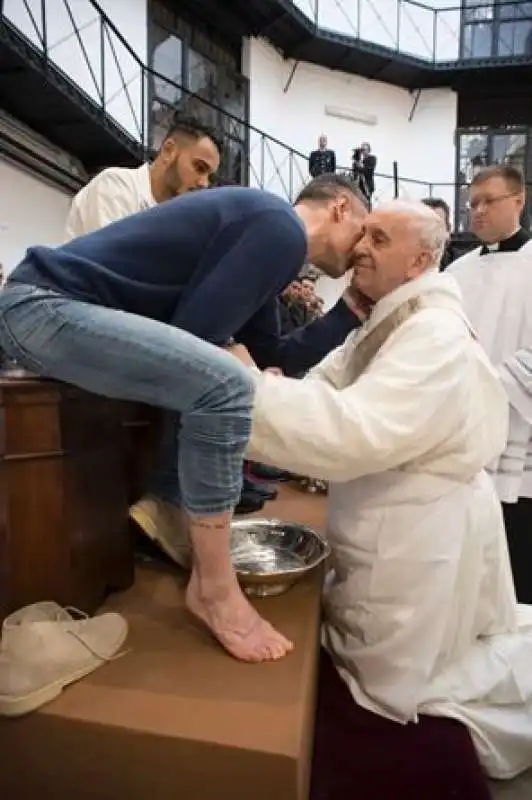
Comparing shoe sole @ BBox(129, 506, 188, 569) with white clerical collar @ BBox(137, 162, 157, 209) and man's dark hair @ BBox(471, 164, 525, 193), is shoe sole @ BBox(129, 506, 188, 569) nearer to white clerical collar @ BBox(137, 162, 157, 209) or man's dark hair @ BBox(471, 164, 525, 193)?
white clerical collar @ BBox(137, 162, 157, 209)

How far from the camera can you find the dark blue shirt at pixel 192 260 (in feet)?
5.37

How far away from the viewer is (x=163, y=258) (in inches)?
66.4

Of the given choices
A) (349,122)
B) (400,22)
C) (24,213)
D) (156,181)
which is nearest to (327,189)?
(156,181)

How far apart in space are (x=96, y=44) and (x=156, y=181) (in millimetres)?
5328

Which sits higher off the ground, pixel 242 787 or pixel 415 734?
pixel 242 787

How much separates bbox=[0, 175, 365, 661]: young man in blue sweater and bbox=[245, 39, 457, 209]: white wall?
917 centimetres

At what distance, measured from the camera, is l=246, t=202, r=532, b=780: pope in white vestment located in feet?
5.80

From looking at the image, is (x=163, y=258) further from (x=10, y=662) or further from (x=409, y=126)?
(x=409, y=126)

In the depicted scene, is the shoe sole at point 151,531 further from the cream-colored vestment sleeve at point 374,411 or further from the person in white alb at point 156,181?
the person in white alb at point 156,181

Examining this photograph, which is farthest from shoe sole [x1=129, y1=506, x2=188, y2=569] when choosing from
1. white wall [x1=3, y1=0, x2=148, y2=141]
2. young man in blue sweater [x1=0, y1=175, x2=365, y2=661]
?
white wall [x1=3, y1=0, x2=148, y2=141]

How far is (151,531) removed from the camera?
2.03m

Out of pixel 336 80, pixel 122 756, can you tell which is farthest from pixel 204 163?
pixel 336 80

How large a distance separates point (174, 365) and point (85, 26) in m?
6.47

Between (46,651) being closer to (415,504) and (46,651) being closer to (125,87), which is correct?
(415,504)
